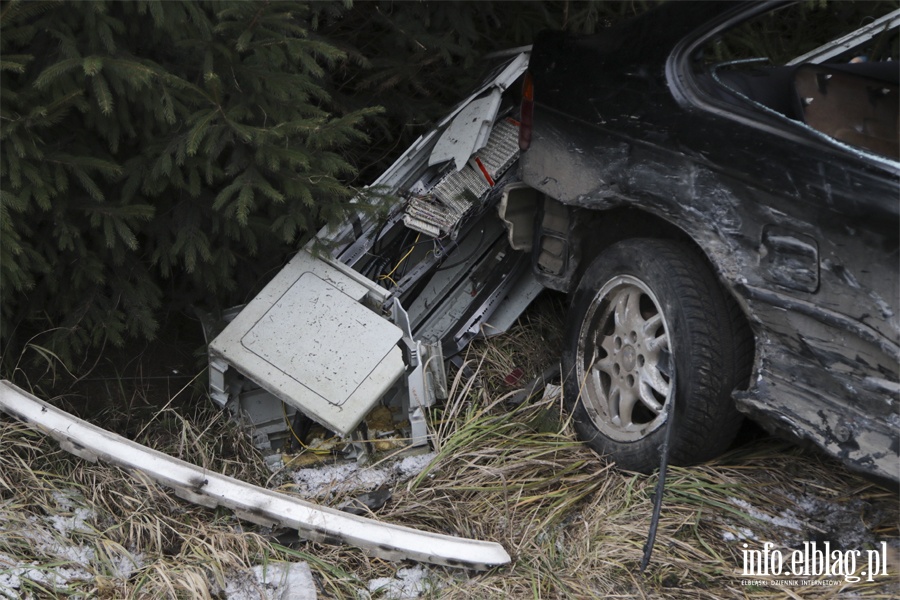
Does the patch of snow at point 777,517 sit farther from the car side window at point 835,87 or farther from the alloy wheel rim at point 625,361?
the car side window at point 835,87

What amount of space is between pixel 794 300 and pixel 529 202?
156 cm

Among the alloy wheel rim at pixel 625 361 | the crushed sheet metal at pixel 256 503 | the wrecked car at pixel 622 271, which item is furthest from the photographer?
the alloy wheel rim at pixel 625 361

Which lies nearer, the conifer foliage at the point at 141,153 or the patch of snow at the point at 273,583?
the patch of snow at the point at 273,583

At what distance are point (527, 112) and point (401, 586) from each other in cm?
206

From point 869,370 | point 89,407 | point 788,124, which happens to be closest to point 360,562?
point 89,407

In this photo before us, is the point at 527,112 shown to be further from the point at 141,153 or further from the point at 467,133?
the point at 141,153

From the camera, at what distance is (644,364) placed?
311 cm

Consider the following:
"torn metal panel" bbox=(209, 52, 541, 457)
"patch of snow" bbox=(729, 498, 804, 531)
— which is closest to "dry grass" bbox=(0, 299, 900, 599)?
"patch of snow" bbox=(729, 498, 804, 531)

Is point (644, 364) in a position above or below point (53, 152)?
above

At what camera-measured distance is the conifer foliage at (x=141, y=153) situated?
2941 millimetres

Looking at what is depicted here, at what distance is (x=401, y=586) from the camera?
9.13 ft

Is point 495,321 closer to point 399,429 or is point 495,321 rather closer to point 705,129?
point 399,429

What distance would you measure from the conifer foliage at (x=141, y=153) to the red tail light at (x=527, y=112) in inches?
30.8

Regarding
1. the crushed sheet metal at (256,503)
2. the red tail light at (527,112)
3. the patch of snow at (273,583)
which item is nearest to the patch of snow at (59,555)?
the crushed sheet metal at (256,503)
